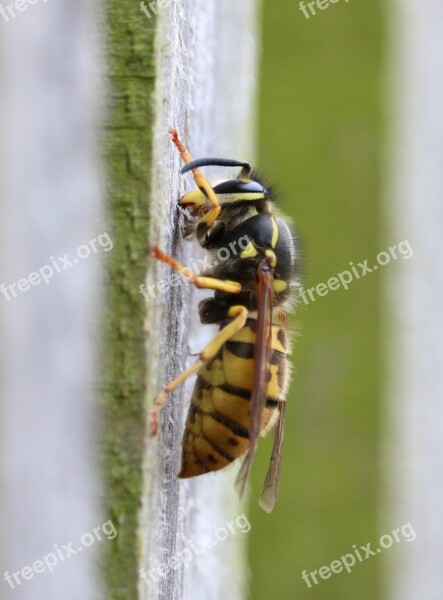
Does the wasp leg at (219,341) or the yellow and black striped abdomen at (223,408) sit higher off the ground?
the wasp leg at (219,341)

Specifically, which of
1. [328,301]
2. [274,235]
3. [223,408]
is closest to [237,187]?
[274,235]

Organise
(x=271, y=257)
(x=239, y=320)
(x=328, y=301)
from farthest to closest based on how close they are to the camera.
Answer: (x=328, y=301) → (x=271, y=257) → (x=239, y=320)

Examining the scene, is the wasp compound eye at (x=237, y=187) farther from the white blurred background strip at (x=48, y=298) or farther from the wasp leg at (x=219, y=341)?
the white blurred background strip at (x=48, y=298)

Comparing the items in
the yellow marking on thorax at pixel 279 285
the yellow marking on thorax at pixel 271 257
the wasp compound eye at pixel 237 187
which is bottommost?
the yellow marking on thorax at pixel 279 285

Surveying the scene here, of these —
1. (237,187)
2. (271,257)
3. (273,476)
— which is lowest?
(273,476)

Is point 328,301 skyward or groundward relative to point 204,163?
groundward

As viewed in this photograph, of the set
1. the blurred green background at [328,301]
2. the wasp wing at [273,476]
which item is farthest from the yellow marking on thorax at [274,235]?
the blurred green background at [328,301]

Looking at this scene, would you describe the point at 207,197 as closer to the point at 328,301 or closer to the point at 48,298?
the point at 48,298

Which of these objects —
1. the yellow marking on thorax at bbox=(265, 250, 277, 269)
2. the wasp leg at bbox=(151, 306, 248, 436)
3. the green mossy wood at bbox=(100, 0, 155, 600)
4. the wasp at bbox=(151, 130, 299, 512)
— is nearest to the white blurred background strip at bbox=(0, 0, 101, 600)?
the green mossy wood at bbox=(100, 0, 155, 600)
